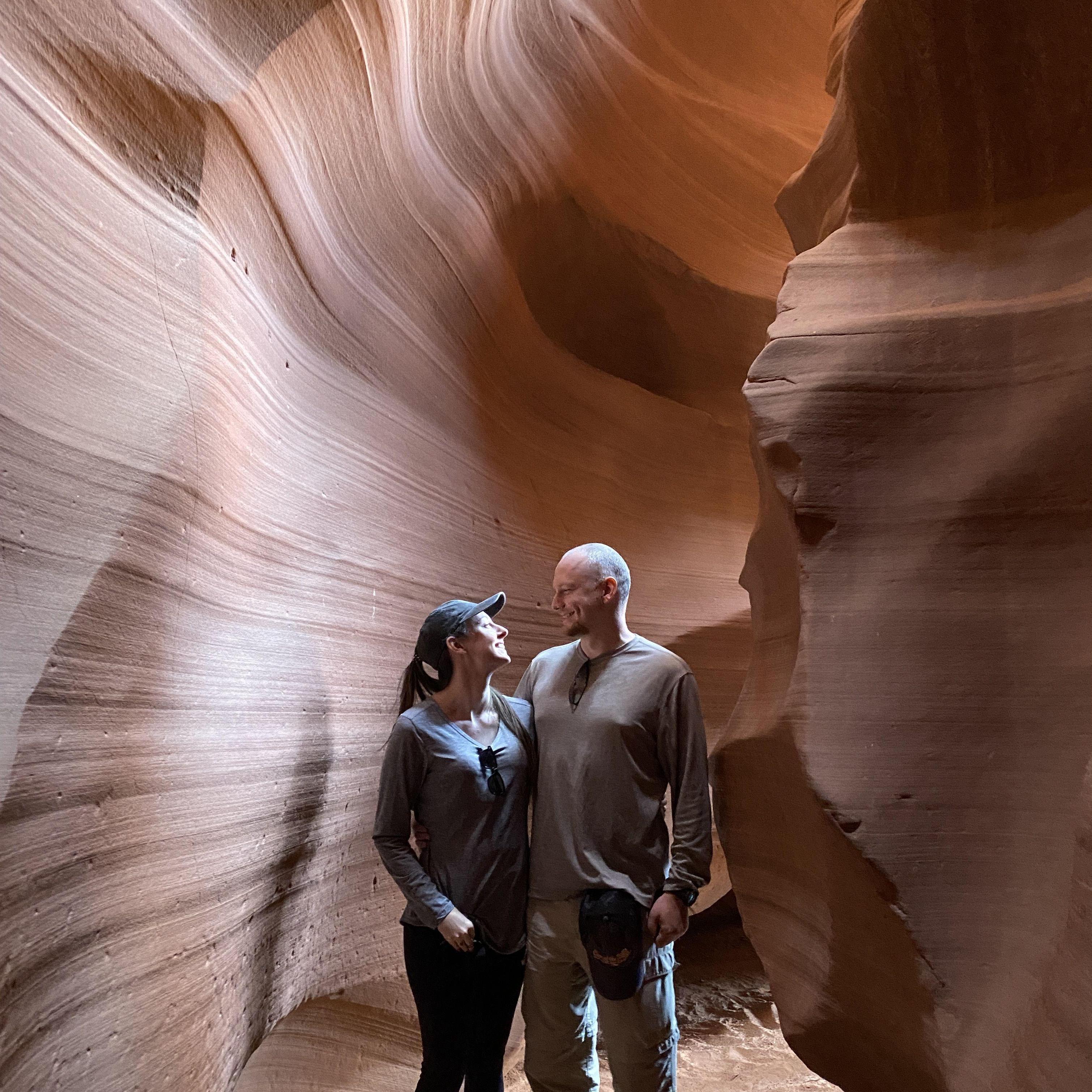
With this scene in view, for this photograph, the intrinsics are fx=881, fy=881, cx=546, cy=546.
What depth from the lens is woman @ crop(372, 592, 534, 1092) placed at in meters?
1.78

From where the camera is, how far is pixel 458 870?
181 cm

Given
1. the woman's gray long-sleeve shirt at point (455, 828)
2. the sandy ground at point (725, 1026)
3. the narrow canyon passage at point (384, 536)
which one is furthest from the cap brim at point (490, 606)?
the sandy ground at point (725, 1026)

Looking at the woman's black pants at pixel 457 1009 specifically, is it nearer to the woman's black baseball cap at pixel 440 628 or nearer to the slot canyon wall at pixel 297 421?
the slot canyon wall at pixel 297 421

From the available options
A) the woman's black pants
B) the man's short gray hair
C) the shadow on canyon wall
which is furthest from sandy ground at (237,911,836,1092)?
the shadow on canyon wall

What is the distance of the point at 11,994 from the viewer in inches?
51.4

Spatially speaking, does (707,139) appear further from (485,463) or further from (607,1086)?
(607,1086)

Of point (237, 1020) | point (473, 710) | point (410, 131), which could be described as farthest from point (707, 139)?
point (237, 1020)

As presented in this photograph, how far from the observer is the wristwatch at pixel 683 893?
174cm

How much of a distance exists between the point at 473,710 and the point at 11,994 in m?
0.96

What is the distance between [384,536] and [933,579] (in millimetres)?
1431

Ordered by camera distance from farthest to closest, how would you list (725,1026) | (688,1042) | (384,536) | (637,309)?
(637,309), (725,1026), (688,1042), (384,536)

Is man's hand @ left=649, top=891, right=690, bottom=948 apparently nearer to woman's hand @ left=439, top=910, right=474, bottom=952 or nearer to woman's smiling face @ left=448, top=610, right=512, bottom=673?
woman's hand @ left=439, top=910, right=474, bottom=952

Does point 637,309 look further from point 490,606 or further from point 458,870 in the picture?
point 458,870

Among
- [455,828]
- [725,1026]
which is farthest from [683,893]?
[725,1026]
